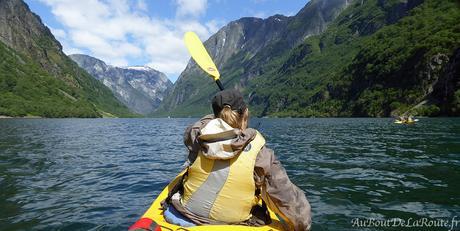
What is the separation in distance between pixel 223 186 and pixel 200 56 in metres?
7.50

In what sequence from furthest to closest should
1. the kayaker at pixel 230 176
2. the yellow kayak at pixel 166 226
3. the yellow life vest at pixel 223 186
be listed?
the yellow kayak at pixel 166 226
the yellow life vest at pixel 223 186
the kayaker at pixel 230 176

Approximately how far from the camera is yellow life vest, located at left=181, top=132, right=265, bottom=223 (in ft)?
21.7

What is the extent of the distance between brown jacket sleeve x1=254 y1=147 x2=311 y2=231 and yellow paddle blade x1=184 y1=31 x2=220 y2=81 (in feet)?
21.0

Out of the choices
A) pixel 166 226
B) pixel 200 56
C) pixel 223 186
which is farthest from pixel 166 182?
pixel 223 186

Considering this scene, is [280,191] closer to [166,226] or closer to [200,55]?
[166,226]

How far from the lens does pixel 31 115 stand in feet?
626

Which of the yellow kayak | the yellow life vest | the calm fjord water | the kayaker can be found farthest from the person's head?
the calm fjord water

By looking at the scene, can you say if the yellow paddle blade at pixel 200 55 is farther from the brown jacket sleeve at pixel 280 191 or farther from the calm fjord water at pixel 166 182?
the brown jacket sleeve at pixel 280 191

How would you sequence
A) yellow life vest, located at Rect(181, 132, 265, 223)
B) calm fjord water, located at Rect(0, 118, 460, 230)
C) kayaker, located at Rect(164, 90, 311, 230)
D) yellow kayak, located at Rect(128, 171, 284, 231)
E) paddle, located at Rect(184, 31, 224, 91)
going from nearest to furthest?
kayaker, located at Rect(164, 90, 311, 230) → yellow life vest, located at Rect(181, 132, 265, 223) → yellow kayak, located at Rect(128, 171, 284, 231) → calm fjord water, located at Rect(0, 118, 460, 230) → paddle, located at Rect(184, 31, 224, 91)

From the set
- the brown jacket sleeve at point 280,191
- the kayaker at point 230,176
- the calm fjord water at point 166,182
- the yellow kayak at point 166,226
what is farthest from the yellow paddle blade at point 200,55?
the brown jacket sleeve at point 280,191

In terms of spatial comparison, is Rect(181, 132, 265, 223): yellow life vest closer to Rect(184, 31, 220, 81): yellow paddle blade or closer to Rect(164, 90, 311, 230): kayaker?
Rect(164, 90, 311, 230): kayaker

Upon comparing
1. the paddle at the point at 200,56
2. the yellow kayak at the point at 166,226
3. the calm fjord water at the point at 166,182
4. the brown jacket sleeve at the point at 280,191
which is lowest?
the calm fjord water at the point at 166,182

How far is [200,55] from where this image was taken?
Answer: 44.3ft

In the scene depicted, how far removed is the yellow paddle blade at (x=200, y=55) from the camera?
1284cm
